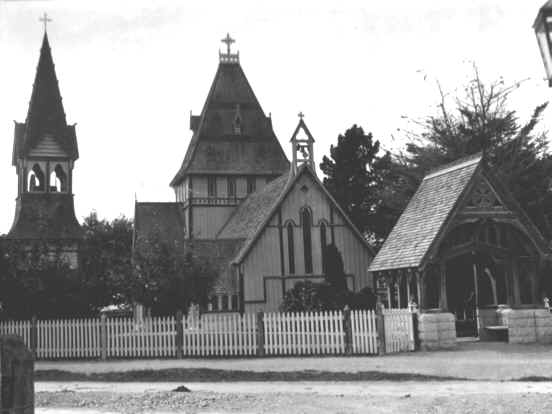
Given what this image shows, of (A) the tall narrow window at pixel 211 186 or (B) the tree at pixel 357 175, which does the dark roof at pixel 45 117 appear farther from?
(B) the tree at pixel 357 175

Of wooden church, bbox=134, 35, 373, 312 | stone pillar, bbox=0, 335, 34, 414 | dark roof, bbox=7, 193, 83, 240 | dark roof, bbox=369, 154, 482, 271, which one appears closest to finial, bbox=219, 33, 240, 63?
wooden church, bbox=134, 35, 373, 312

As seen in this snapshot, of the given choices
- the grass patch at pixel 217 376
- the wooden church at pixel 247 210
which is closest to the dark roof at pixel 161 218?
the wooden church at pixel 247 210

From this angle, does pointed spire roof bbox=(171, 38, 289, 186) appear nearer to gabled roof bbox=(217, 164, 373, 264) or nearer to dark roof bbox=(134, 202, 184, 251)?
dark roof bbox=(134, 202, 184, 251)

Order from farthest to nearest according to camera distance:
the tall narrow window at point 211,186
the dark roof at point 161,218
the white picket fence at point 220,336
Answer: the dark roof at point 161,218 → the tall narrow window at point 211,186 → the white picket fence at point 220,336

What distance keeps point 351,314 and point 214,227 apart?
29.6m

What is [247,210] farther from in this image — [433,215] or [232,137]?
[433,215]

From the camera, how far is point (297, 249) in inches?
1529

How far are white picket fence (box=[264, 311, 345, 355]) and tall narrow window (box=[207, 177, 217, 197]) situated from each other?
29.4 metres

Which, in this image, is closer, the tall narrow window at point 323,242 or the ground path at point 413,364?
the ground path at point 413,364

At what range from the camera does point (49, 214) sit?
47.6 metres

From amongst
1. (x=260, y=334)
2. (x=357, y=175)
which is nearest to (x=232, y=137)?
(x=357, y=175)

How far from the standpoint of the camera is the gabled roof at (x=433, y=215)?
77.9 feet

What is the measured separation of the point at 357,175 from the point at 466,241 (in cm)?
3489

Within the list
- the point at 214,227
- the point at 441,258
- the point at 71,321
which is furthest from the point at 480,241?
the point at 214,227
